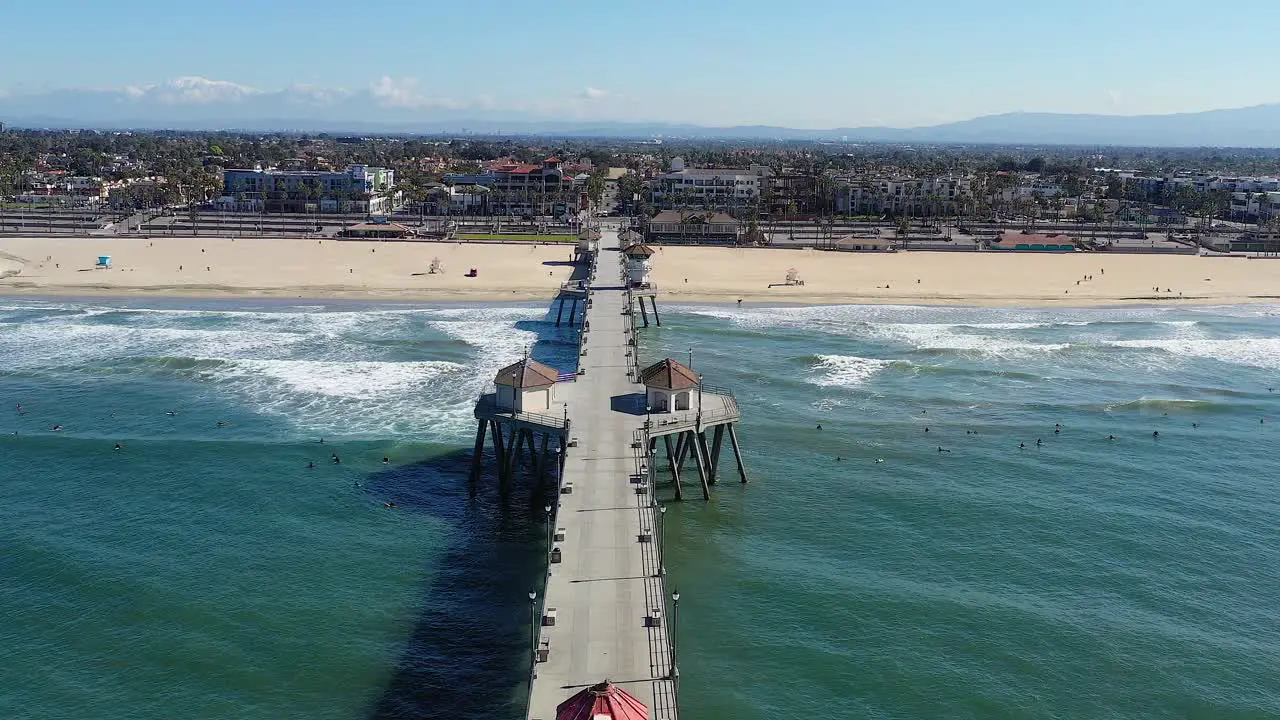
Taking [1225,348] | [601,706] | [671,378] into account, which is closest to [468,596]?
[671,378]

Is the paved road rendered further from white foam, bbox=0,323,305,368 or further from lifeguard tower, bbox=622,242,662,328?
lifeguard tower, bbox=622,242,662,328

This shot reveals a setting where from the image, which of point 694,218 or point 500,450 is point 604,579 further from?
point 694,218

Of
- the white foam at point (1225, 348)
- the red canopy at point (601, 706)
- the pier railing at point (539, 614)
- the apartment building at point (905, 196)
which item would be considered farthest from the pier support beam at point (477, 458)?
the apartment building at point (905, 196)

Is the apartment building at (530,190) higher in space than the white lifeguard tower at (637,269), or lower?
higher

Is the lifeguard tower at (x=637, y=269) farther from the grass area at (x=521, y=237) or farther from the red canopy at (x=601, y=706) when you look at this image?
the red canopy at (x=601, y=706)

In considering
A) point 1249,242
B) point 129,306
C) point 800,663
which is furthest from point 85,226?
point 1249,242

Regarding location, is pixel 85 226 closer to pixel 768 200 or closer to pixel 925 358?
pixel 768 200
